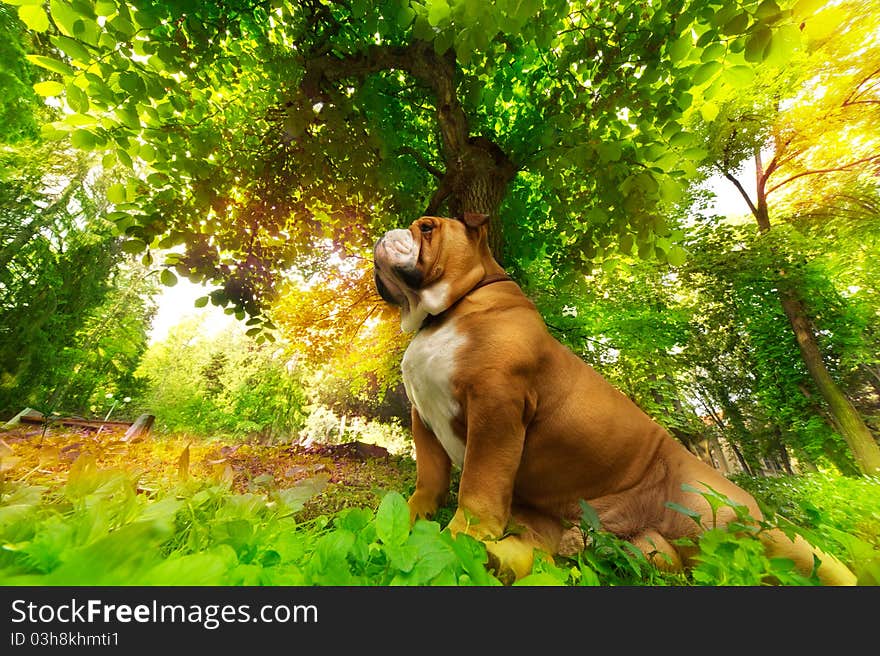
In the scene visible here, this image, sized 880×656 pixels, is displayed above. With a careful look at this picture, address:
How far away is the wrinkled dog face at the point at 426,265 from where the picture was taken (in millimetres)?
1773

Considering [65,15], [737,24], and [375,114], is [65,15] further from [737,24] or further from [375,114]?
[737,24]

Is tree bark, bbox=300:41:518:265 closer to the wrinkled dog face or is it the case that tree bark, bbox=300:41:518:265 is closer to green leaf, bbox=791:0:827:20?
the wrinkled dog face

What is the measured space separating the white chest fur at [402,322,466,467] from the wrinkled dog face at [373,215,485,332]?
0.19 metres

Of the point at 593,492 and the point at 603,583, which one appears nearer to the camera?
the point at 603,583

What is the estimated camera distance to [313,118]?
3225 mm

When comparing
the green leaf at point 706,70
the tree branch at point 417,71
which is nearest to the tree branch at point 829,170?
the green leaf at point 706,70

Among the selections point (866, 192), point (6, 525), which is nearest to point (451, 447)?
point (6, 525)

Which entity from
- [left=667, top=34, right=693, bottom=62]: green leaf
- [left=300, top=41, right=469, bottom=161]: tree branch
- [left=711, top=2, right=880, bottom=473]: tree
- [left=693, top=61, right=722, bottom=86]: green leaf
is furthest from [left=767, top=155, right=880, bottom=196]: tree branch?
[left=300, top=41, right=469, bottom=161]: tree branch

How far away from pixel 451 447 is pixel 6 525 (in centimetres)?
130

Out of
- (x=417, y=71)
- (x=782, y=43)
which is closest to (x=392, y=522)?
(x=782, y=43)

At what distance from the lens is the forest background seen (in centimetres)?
88

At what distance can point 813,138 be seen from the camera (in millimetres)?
6812

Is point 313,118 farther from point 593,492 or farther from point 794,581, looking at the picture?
point 794,581
